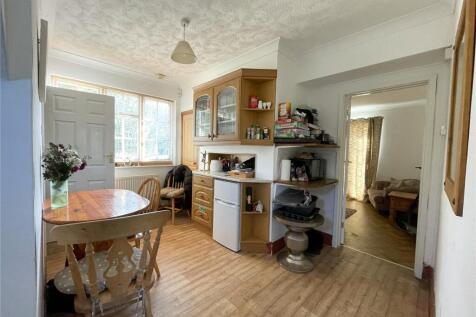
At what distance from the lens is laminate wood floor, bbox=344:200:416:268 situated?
8.23ft

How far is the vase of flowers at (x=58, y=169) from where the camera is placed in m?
1.59

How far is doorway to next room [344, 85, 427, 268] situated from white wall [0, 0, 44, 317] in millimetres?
3173

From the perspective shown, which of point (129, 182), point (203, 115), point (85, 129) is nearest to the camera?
point (85, 129)

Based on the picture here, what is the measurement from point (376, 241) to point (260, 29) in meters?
3.11

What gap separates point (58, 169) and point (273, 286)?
205 centimetres

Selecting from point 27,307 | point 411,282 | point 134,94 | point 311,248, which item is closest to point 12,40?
point 27,307

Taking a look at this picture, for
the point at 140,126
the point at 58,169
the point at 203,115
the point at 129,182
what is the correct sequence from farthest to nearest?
the point at 140,126 → the point at 129,182 → the point at 203,115 → the point at 58,169

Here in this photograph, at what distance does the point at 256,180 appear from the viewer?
250 cm

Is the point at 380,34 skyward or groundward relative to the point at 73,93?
skyward

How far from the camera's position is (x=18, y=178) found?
664 mm

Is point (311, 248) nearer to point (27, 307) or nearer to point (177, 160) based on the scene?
point (27, 307)

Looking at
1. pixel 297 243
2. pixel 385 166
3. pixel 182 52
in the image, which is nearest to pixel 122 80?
pixel 182 52

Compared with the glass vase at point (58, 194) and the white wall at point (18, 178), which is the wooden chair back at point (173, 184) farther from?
the white wall at point (18, 178)

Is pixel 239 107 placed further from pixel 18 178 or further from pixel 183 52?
pixel 18 178
